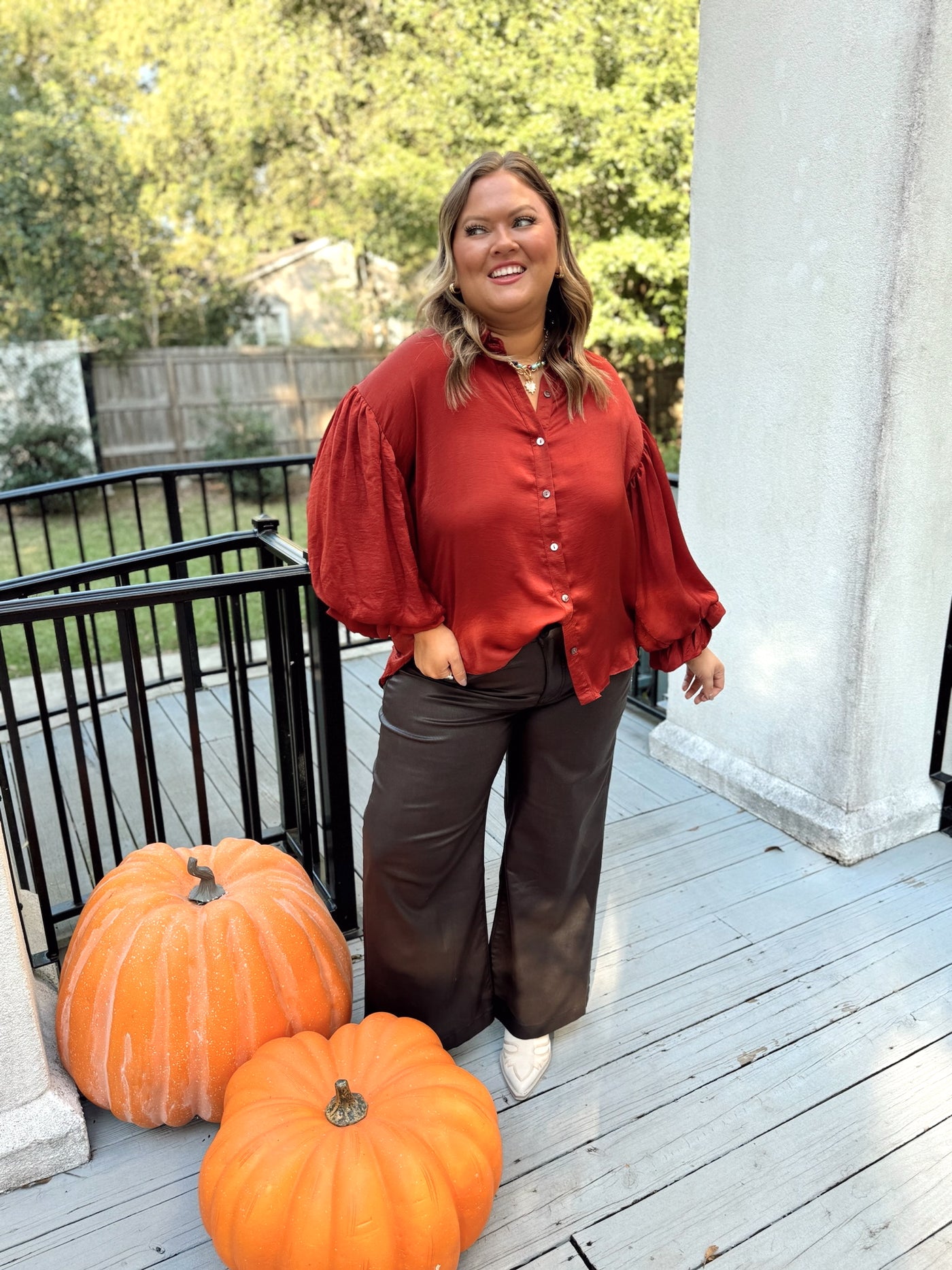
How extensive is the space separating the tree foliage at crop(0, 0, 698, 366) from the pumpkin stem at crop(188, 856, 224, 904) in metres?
10.1

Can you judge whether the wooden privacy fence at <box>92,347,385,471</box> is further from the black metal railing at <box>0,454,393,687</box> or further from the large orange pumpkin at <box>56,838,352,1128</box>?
the large orange pumpkin at <box>56,838,352,1128</box>

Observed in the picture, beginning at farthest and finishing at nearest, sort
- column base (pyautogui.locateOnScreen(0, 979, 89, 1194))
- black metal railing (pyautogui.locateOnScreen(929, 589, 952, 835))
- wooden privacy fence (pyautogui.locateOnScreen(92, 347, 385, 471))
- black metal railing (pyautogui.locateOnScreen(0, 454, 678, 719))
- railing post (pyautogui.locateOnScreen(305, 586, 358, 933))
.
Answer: wooden privacy fence (pyautogui.locateOnScreen(92, 347, 385, 471)) < black metal railing (pyautogui.locateOnScreen(0, 454, 678, 719)) < black metal railing (pyautogui.locateOnScreen(929, 589, 952, 835)) < railing post (pyautogui.locateOnScreen(305, 586, 358, 933)) < column base (pyautogui.locateOnScreen(0, 979, 89, 1194))

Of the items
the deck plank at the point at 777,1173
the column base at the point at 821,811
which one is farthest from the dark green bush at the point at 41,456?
the deck plank at the point at 777,1173

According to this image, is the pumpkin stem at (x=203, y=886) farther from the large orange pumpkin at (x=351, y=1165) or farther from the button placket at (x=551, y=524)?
the button placket at (x=551, y=524)

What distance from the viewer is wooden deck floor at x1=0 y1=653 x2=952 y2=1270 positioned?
160 centimetres

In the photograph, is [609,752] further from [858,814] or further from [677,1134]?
[858,814]

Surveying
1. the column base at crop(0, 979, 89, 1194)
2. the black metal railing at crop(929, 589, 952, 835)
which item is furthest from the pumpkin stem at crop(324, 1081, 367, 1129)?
the black metal railing at crop(929, 589, 952, 835)

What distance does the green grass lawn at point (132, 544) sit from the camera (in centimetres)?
570

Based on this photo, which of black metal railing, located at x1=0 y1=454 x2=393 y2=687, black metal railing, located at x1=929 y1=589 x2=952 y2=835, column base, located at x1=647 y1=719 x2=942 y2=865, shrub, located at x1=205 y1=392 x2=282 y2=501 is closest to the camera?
column base, located at x1=647 y1=719 x2=942 y2=865

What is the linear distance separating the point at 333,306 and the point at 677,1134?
610 inches

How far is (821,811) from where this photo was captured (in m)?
2.73

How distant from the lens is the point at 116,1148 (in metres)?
1.79

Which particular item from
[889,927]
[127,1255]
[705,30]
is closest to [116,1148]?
[127,1255]

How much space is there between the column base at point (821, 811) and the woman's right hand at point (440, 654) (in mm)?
1584
